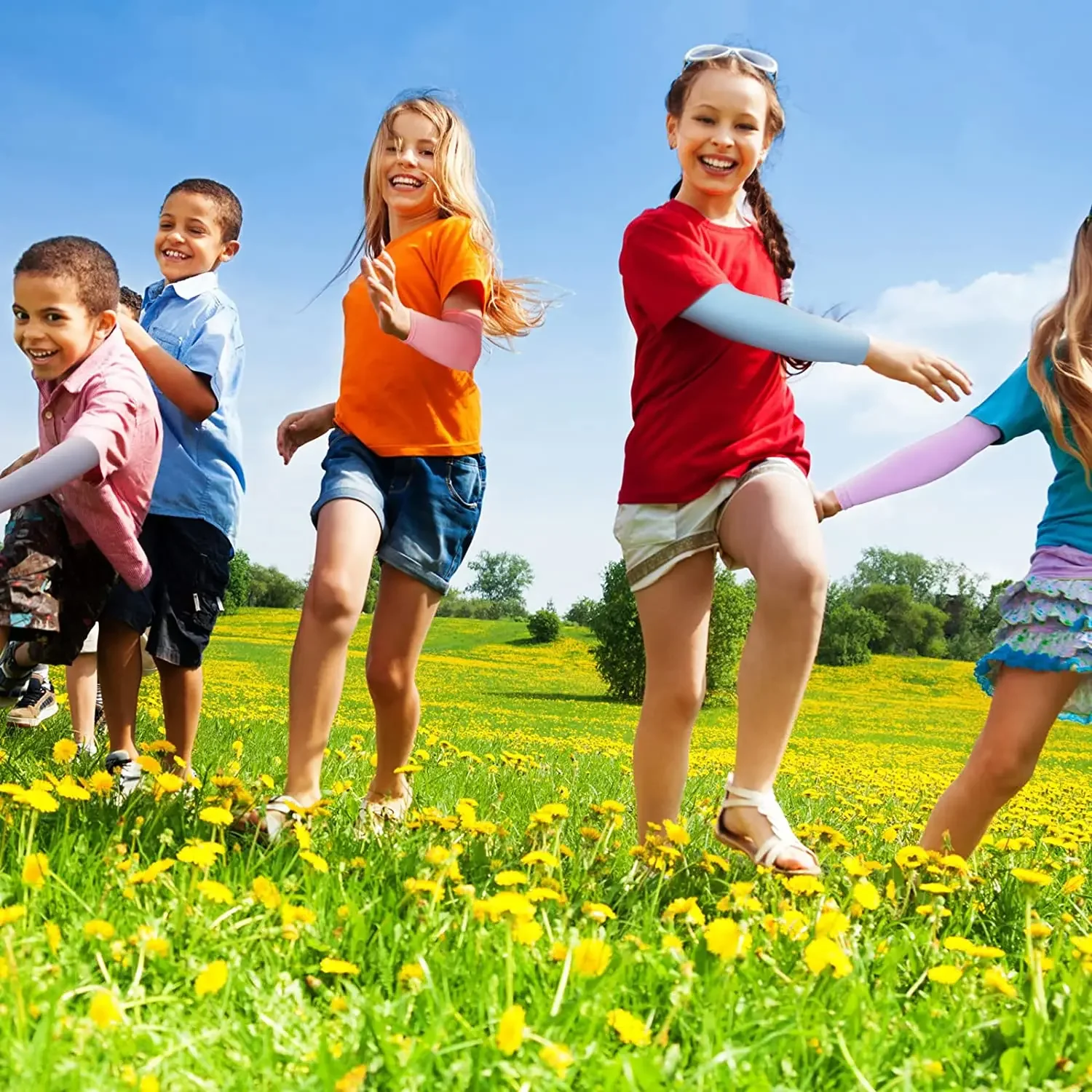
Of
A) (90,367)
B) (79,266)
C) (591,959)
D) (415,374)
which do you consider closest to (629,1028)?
(591,959)

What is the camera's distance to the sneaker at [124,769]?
3.96 metres

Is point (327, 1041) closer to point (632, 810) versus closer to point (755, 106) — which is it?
point (755, 106)

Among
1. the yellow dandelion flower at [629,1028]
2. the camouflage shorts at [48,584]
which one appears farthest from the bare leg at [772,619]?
the camouflage shorts at [48,584]

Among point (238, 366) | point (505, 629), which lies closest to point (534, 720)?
point (238, 366)

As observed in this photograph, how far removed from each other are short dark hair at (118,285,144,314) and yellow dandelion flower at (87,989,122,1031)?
172 inches

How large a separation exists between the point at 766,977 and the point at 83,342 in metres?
2.95

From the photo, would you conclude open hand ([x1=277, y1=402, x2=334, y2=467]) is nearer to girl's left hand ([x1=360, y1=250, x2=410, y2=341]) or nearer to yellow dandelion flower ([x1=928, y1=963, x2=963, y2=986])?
girl's left hand ([x1=360, y1=250, x2=410, y2=341])

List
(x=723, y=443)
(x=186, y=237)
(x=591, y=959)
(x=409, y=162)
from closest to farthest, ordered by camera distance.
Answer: (x=591, y=959) < (x=723, y=443) < (x=409, y=162) < (x=186, y=237)

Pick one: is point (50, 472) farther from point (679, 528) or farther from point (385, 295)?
point (679, 528)

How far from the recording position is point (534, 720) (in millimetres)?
20188

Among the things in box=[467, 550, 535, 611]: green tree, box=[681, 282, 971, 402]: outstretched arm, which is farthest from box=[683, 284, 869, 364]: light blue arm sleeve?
box=[467, 550, 535, 611]: green tree

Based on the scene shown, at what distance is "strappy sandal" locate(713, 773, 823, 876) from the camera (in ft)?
9.86

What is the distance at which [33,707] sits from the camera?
6.39 m

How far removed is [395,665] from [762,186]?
6.54ft
